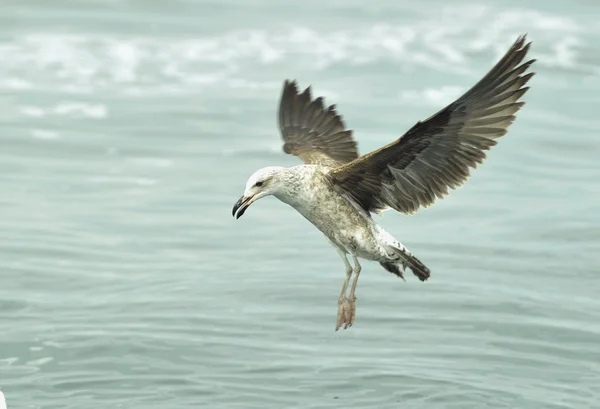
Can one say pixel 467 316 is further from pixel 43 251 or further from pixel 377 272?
pixel 43 251

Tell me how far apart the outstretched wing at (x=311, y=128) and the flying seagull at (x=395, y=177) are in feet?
2.18

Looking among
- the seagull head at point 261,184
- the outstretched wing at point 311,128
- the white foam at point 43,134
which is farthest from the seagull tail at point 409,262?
the white foam at point 43,134

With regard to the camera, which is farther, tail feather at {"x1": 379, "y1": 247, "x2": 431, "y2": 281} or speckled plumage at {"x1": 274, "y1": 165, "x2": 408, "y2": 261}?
tail feather at {"x1": 379, "y1": 247, "x2": 431, "y2": 281}

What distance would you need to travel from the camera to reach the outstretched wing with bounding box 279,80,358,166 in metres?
12.7

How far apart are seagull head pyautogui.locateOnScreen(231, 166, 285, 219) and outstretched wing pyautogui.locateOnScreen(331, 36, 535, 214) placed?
0.54 metres

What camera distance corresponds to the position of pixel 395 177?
11.3m

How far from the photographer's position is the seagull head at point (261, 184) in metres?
10.8

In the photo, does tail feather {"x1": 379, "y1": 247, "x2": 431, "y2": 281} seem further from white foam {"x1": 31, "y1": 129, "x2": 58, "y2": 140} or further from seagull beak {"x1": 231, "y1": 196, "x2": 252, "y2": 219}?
white foam {"x1": 31, "y1": 129, "x2": 58, "y2": 140}

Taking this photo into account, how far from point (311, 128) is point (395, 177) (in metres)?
1.78

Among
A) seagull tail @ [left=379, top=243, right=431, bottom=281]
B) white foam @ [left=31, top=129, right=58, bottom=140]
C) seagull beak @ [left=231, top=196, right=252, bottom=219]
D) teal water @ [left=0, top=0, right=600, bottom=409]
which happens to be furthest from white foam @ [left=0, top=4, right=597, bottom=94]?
seagull beak @ [left=231, top=196, right=252, bottom=219]

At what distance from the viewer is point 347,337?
14133 mm

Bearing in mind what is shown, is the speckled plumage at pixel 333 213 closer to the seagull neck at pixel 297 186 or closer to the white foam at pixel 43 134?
the seagull neck at pixel 297 186

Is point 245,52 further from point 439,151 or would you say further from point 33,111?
point 439,151

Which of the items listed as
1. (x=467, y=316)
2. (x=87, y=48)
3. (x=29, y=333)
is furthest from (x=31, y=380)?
(x=87, y=48)
